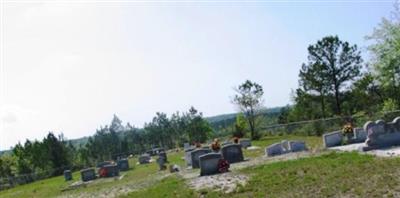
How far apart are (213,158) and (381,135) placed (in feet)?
22.5

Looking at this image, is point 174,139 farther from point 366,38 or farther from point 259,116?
point 366,38

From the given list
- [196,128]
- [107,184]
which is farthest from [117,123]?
[107,184]

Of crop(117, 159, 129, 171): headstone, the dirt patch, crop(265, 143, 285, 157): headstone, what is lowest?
the dirt patch

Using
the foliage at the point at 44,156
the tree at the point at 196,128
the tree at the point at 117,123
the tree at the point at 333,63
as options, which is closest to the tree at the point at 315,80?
the tree at the point at 333,63

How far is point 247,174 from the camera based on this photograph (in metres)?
17.7

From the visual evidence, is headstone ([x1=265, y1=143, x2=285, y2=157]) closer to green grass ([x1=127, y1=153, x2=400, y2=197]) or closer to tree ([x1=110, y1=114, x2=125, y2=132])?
green grass ([x1=127, y1=153, x2=400, y2=197])

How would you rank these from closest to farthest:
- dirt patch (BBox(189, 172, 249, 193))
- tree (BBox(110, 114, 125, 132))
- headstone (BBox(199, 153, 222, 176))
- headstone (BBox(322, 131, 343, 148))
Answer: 1. dirt patch (BBox(189, 172, 249, 193))
2. headstone (BBox(199, 153, 222, 176))
3. headstone (BBox(322, 131, 343, 148))
4. tree (BBox(110, 114, 125, 132))

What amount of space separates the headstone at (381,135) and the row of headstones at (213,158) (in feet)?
19.8

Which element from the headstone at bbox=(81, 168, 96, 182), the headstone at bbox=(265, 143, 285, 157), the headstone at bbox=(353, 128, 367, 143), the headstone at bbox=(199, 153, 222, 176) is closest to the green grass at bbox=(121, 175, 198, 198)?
the headstone at bbox=(199, 153, 222, 176)

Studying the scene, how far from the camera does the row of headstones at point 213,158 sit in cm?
2030

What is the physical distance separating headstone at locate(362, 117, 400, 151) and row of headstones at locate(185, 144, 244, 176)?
603 centimetres

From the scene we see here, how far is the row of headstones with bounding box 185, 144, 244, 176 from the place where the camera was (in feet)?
66.6

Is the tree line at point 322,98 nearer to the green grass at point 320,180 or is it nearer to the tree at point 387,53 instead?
the tree at point 387,53

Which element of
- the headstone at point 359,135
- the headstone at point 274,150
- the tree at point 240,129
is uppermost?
the tree at point 240,129
